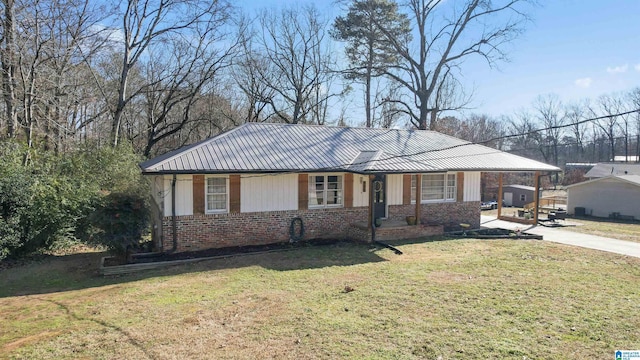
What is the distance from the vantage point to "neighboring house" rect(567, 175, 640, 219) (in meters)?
25.2

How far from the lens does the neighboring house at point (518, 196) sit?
30.5m

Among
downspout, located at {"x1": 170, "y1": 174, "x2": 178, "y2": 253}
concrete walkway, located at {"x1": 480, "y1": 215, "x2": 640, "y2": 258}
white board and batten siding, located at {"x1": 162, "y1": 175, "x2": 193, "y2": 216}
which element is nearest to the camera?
downspout, located at {"x1": 170, "y1": 174, "x2": 178, "y2": 253}

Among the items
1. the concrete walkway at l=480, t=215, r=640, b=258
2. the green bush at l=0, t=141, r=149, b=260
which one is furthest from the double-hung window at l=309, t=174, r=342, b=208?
the concrete walkway at l=480, t=215, r=640, b=258

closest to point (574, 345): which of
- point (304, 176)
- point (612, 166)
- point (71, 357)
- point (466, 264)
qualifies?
point (466, 264)

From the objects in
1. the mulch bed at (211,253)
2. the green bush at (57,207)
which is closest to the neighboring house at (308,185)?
the mulch bed at (211,253)

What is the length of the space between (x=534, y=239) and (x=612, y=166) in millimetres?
31257

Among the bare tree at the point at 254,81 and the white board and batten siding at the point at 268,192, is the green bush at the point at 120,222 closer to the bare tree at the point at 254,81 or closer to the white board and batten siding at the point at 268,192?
the white board and batten siding at the point at 268,192

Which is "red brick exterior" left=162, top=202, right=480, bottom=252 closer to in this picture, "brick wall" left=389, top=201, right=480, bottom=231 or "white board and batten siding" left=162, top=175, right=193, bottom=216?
"brick wall" left=389, top=201, right=480, bottom=231

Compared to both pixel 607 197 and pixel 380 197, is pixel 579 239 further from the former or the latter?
pixel 607 197

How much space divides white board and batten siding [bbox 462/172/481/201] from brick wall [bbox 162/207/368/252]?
4992 millimetres

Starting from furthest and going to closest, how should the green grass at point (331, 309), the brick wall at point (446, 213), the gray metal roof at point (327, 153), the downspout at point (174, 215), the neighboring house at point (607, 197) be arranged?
the neighboring house at point (607, 197) < the brick wall at point (446, 213) < the gray metal roof at point (327, 153) < the downspout at point (174, 215) < the green grass at point (331, 309)

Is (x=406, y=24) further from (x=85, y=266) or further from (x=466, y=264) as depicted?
(x=85, y=266)

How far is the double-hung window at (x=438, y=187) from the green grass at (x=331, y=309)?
4.98 meters

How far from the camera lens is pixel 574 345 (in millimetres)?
5680
